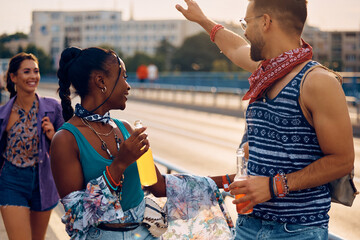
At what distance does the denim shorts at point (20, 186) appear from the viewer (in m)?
4.38

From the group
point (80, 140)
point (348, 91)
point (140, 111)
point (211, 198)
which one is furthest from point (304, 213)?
point (140, 111)

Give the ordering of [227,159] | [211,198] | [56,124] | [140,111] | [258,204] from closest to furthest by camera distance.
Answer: [258,204], [211,198], [56,124], [227,159], [140,111]

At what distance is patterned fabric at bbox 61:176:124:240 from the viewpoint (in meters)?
2.54

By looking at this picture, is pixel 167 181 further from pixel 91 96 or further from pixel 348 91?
pixel 348 91

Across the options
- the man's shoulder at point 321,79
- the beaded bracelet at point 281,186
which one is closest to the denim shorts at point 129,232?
the beaded bracelet at point 281,186

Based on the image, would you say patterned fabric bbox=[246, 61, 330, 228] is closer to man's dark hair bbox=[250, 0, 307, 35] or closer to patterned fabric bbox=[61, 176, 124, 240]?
man's dark hair bbox=[250, 0, 307, 35]

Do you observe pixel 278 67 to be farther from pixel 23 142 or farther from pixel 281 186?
pixel 23 142

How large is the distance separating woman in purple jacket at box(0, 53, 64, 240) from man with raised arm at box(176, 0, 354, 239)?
2.41 meters

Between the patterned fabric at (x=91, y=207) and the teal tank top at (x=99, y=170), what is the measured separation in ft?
0.32

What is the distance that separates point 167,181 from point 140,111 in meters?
23.0

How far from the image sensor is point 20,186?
4.47 metres

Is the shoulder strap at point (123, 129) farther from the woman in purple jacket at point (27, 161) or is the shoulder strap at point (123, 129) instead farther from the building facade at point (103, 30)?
the building facade at point (103, 30)

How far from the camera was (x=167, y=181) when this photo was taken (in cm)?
301

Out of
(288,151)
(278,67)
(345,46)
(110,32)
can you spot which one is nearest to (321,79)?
(278,67)
